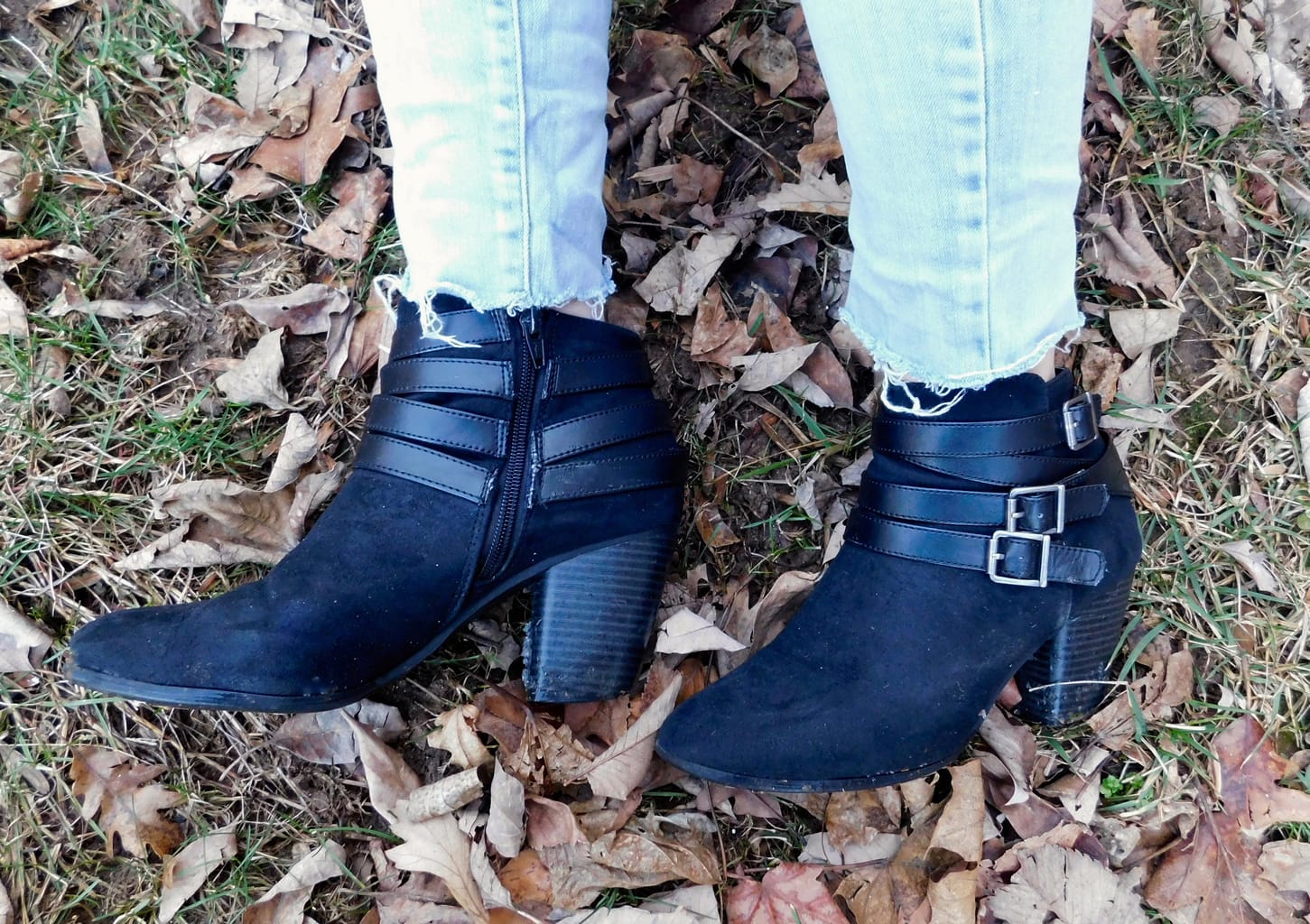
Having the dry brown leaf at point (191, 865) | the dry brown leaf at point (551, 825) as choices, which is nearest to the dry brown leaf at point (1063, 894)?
the dry brown leaf at point (551, 825)

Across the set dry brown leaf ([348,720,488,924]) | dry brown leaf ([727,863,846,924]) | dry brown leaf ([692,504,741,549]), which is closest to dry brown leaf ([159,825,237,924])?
dry brown leaf ([348,720,488,924])

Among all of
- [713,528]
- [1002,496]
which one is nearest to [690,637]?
[713,528]

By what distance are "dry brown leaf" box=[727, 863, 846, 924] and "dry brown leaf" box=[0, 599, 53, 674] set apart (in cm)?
129

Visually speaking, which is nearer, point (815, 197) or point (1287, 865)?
point (1287, 865)

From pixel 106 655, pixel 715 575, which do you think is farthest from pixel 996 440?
pixel 106 655

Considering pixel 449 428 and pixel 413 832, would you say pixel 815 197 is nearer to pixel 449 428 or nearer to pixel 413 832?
pixel 449 428

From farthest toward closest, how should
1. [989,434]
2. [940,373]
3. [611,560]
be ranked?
[611,560] → [989,434] → [940,373]

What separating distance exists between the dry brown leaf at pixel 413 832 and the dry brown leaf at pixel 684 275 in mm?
941

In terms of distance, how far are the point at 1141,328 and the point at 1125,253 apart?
15cm

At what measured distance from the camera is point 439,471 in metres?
1.25

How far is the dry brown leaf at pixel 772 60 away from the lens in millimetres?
1722

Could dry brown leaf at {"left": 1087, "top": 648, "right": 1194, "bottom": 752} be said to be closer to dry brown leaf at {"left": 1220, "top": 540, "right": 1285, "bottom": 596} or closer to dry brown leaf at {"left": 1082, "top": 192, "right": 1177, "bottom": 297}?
dry brown leaf at {"left": 1220, "top": 540, "right": 1285, "bottom": 596}

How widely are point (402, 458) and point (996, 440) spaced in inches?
32.5

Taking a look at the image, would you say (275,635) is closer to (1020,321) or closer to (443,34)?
(443,34)
